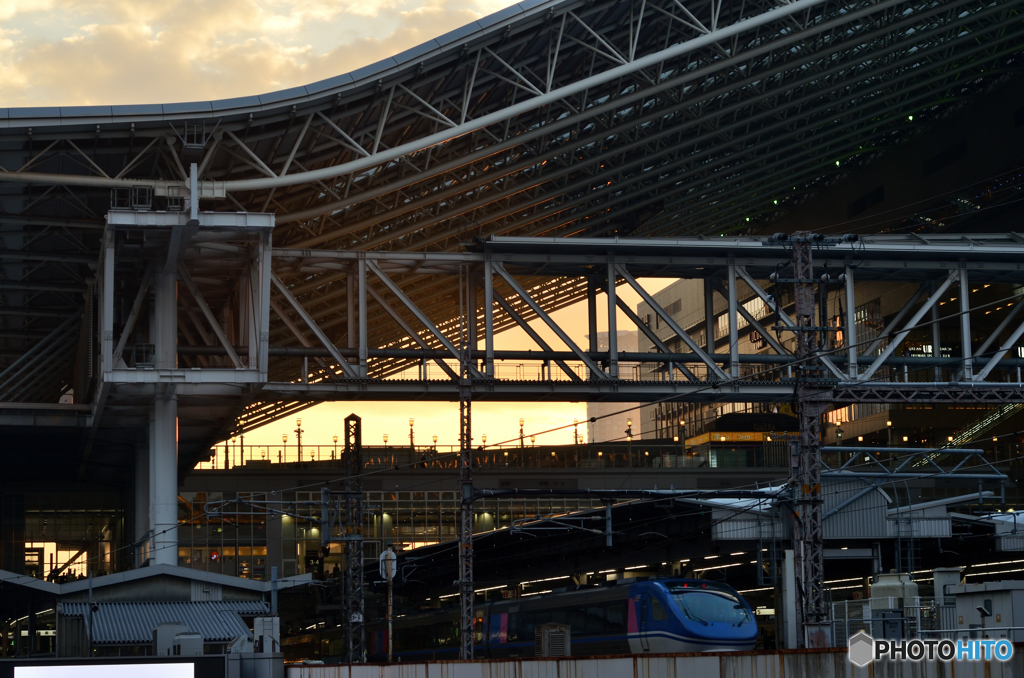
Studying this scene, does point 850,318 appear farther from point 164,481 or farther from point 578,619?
point 164,481

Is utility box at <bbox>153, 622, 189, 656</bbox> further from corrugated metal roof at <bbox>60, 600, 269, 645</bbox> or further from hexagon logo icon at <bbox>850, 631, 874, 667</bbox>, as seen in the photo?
hexagon logo icon at <bbox>850, 631, 874, 667</bbox>

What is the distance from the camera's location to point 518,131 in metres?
53.4

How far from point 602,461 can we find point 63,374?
123ft

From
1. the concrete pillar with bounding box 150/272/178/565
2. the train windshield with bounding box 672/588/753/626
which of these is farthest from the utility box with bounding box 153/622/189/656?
the train windshield with bounding box 672/588/753/626

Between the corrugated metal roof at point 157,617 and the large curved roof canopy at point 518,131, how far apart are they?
1389 centimetres

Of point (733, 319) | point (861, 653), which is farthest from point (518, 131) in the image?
point (861, 653)

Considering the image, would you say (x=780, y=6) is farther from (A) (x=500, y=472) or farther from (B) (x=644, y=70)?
(A) (x=500, y=472)

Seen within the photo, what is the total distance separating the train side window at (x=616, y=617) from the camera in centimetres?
3478

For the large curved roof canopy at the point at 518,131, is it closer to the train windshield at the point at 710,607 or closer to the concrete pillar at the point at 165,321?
the concrete pillar at the point at 165,321

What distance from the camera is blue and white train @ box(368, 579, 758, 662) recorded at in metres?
33.0

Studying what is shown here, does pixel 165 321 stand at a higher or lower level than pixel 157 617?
higher

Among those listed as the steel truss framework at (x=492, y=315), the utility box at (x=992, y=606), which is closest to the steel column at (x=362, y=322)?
the steel truss framework at (x=492, y=315)

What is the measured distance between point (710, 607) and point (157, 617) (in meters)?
15.9

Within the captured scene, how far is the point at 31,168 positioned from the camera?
43.7 metres
